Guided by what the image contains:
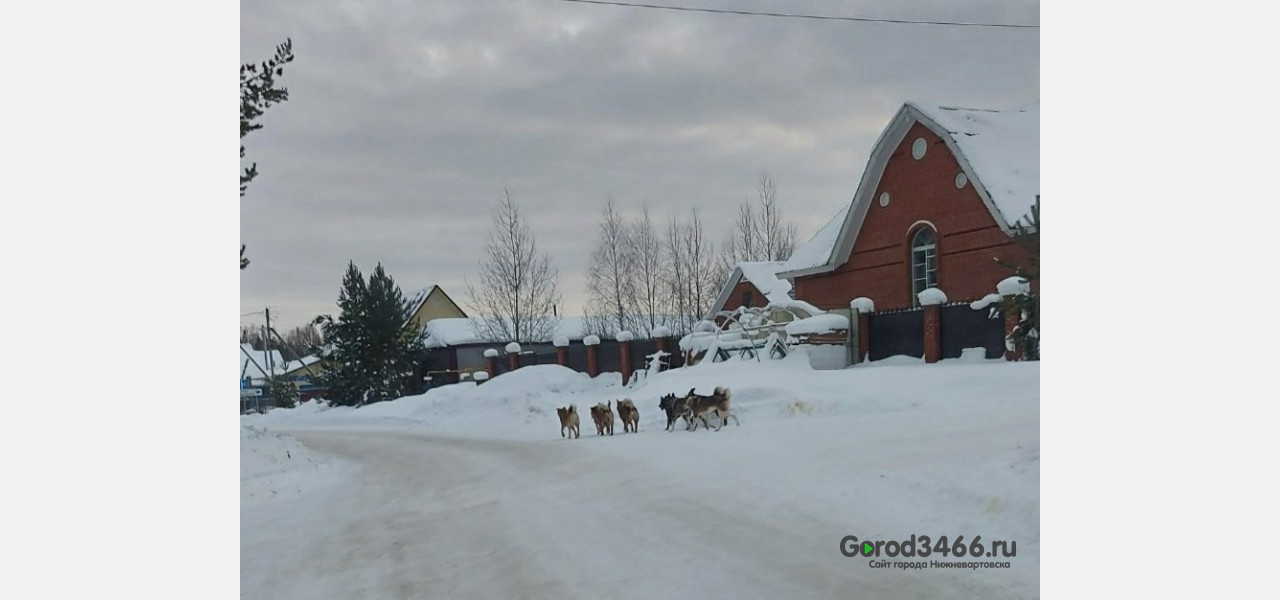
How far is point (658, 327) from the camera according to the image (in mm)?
10062

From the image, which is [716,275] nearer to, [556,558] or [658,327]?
[658,327]

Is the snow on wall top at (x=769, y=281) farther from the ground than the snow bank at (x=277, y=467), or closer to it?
farther from the ground

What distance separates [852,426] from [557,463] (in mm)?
2356

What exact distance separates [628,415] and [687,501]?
3090 mm

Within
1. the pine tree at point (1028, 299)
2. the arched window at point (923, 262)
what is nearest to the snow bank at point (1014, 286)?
the pine tree at point (1028, 299)

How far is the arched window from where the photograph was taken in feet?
26.6

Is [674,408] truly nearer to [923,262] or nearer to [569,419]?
[569,419]

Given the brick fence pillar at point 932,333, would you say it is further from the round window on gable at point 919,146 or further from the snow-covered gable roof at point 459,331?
the snow-covered gable roof at point 459,331

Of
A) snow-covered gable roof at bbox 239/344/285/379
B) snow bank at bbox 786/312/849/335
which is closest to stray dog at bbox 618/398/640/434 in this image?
snow bank at bbox 786/312/849/335

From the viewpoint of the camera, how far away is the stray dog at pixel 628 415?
366 inches

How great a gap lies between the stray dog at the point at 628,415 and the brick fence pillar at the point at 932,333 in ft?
9.52

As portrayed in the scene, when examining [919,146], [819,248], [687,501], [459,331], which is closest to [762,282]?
[819,248]

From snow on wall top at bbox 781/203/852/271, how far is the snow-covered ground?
3.66 feet
